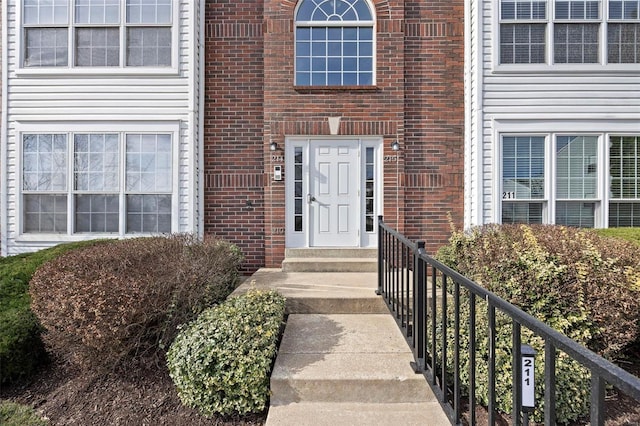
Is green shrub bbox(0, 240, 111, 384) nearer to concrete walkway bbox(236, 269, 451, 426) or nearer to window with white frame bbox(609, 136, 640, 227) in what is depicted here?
concrete walkway bbox(236, 269, 451, 426)

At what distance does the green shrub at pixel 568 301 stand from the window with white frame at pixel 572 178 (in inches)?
106

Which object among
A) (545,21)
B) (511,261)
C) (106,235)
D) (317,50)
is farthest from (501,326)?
(106,235)

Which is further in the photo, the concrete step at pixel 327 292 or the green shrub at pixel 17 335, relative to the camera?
the concrete step at pixel 327 292

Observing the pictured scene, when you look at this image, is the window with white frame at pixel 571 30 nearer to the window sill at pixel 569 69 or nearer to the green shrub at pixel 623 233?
the window sill at pixel 569 69

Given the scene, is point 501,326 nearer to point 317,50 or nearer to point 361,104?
point 361,104

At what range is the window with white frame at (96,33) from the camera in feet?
19.4

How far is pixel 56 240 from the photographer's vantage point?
5.96 m

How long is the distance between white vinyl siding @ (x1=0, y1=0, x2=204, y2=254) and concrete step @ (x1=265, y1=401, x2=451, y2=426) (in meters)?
3.99

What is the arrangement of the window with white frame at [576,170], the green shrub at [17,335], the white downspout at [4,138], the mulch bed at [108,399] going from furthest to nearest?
the white downspout at [4,138] < the window with white frame at [576,170] < the green shrub at [17,335] < the mulch bed at [108,399]

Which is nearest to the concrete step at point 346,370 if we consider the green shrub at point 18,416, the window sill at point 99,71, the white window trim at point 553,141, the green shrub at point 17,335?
the green shrub at point 18,416

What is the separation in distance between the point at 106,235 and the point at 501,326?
19.3 ft

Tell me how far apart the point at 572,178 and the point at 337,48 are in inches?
172

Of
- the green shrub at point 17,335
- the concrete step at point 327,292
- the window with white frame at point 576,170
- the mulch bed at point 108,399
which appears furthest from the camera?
the window with white frame at point 576,170

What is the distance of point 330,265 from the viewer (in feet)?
17.5
